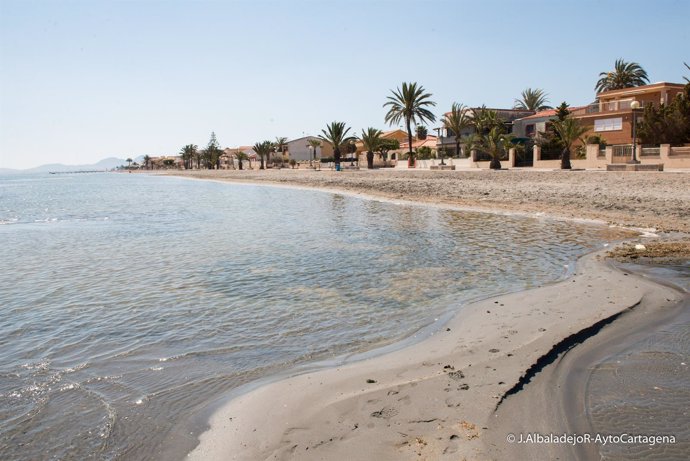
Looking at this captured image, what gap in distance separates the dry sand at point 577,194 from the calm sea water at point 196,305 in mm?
2598

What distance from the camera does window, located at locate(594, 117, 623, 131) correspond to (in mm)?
49812

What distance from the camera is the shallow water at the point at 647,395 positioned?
143 inches

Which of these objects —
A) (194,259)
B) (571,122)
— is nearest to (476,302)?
(194,259)

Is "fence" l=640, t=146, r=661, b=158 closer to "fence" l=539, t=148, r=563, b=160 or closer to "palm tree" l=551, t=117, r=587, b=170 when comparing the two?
"palm tree" l=551, t=117, r=587, b=170

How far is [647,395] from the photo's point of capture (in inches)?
174

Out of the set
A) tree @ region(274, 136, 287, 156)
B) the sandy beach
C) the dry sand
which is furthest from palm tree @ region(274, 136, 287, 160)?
the sandy beach

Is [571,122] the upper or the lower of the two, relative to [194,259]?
upper

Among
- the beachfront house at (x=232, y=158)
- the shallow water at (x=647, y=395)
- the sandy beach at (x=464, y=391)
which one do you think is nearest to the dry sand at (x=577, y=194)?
the sandy beach at (x=464, y=391)

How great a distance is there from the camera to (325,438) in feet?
13.1

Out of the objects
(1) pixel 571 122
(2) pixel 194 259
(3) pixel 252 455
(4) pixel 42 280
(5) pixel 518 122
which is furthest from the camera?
(5) pixel 518 122

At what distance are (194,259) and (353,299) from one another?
589 centimetres

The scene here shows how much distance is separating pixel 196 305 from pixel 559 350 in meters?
5.71

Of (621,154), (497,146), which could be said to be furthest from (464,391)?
(497,146)

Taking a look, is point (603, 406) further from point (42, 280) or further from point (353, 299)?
point (42, 280)
